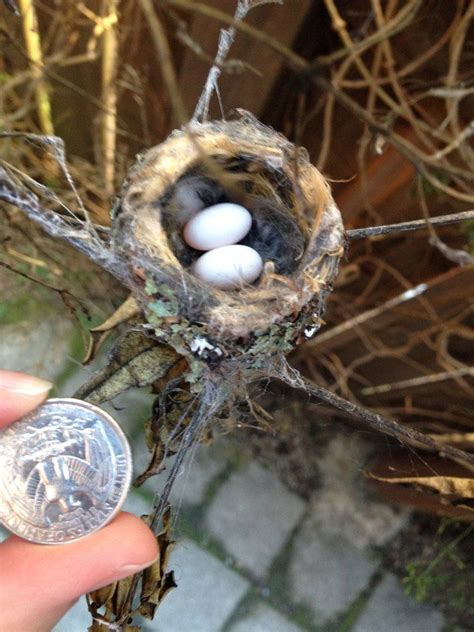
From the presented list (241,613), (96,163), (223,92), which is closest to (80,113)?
(96,163)

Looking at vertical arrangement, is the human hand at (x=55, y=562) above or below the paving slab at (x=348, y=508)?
above

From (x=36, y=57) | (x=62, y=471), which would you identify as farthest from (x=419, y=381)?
(x=36, y=57)

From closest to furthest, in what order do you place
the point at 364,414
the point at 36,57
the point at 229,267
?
the point at 364,414 < the point at 229,267 < the point at 36,57

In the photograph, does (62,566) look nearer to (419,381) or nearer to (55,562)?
(55,562)

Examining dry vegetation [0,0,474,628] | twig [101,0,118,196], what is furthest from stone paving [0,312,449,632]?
twig [101,0,118,196]

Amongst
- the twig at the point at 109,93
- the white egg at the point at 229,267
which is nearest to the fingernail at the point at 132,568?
the white egg at the point at 229,267

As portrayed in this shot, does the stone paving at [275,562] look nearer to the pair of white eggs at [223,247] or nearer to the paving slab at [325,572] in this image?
the paving slab at [325,572]
